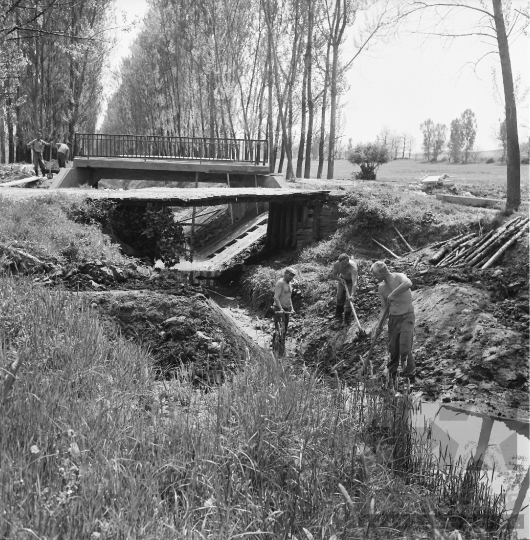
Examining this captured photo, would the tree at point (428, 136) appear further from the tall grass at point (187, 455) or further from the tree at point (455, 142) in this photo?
the tall grass at point (187, 455)

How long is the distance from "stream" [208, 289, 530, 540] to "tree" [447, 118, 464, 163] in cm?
6633

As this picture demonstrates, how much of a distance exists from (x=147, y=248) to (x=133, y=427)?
13550mm

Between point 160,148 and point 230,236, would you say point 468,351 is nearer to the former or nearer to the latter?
point 230,236

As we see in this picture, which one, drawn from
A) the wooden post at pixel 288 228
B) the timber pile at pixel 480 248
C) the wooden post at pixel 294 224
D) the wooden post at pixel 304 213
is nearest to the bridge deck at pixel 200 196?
the wooden post at pixel 304 213


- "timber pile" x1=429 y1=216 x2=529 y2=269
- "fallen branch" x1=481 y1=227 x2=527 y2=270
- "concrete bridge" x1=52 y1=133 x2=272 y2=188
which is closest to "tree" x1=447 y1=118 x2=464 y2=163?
"concrete bridge" x1=52 y1=133 x2=272 y2=188

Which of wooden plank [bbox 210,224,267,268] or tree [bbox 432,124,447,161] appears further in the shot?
tree [bbox 432,124,447,161]

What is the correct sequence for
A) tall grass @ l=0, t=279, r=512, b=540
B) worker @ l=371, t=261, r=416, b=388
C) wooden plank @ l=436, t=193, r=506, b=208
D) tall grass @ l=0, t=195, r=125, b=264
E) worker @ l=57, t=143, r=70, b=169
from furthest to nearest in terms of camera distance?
worker @ l=57, t=143, r=70, b=169 → wooden plank @ l=436, t=193, r=506, b=208 → tall grass @ l=0, t=195, r=125, b=264 → worker @ l=371, t=261, r=416, b=388 → tall grass @ l=0, t=279, r=512, b=540

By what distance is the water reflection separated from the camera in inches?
253

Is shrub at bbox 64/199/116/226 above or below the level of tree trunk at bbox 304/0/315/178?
below

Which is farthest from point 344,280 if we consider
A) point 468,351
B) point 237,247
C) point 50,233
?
point 237,247

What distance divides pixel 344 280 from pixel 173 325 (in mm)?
4202

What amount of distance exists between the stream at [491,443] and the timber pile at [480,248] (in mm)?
5168

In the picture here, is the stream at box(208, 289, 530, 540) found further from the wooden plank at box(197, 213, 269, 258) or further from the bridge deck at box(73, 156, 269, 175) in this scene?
the bridge deck at box(73, 156, 269, 175)

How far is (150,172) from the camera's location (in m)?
26.6
